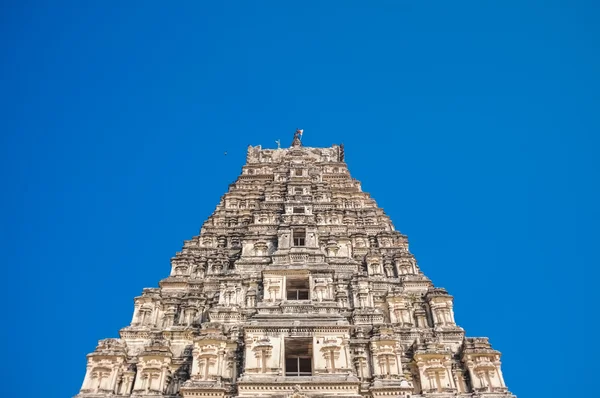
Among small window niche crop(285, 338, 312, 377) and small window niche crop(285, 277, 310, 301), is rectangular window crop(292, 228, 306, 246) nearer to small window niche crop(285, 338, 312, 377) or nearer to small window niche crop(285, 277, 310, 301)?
small window niche crop(285, 277, 310, 301)

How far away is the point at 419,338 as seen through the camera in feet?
76.1

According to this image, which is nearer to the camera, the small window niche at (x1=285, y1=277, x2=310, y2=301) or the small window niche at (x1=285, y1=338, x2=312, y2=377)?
the small window niche at (x1=285, y1=338, x2=312, y2=377)

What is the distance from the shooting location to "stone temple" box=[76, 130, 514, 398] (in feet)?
68.7

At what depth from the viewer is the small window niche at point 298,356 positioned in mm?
22031

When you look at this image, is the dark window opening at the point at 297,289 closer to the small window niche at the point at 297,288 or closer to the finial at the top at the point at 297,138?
the small window niche at the point at 297,288

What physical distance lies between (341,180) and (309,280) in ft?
46.3

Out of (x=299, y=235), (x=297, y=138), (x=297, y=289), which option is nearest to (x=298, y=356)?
(x=297, y=289)

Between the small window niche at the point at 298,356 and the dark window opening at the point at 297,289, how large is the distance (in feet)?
10.7

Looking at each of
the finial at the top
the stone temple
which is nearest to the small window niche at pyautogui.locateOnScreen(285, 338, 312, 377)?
the stone temple

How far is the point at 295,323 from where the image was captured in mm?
22359

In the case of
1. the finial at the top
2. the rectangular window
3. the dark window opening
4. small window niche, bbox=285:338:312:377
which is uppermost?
the finial at the top

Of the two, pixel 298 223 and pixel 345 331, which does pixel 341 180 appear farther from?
pixel 345 331

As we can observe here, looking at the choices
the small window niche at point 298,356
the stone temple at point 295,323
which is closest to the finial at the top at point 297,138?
the stone temple at point 295,323

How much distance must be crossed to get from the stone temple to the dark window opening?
0.19 feet
